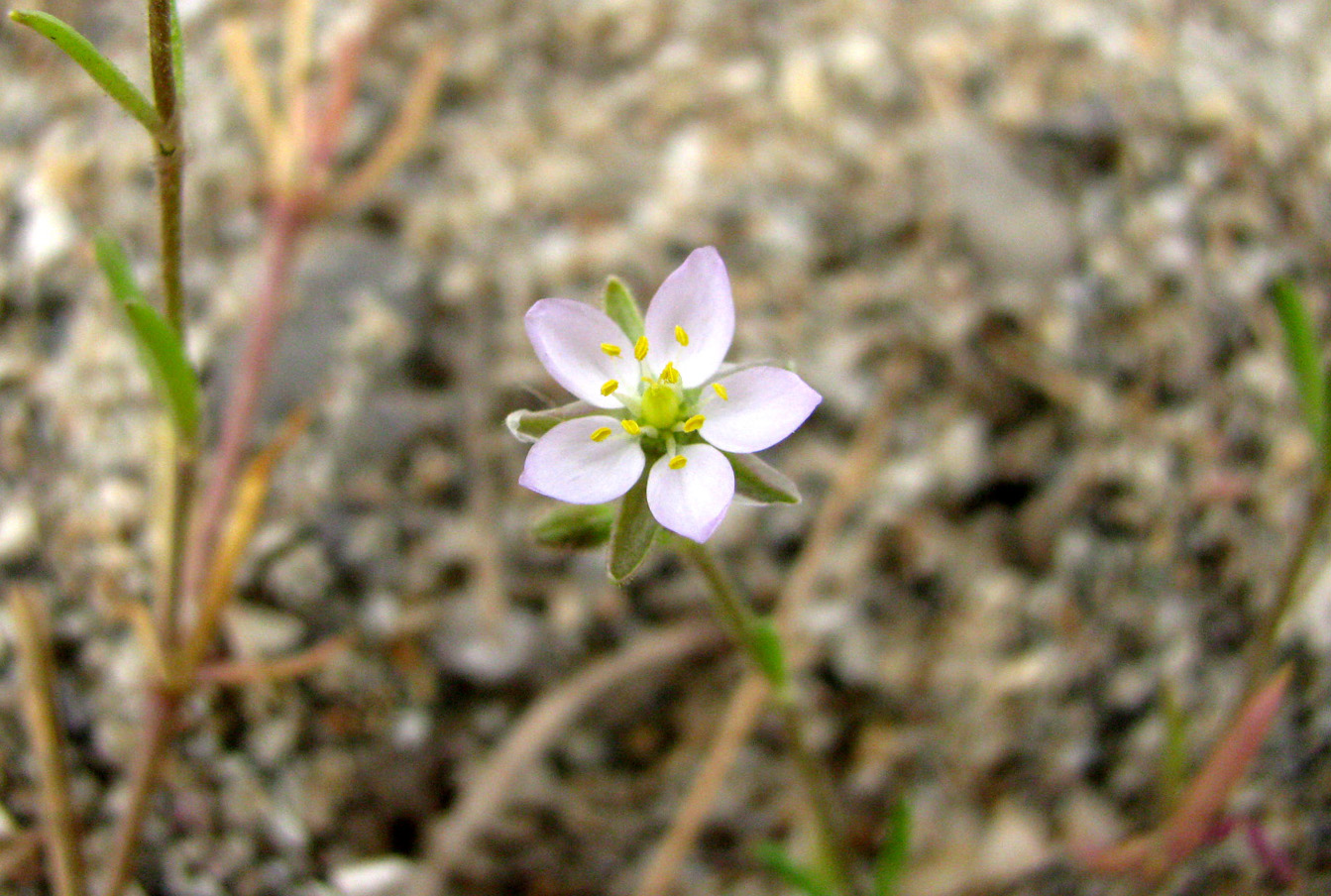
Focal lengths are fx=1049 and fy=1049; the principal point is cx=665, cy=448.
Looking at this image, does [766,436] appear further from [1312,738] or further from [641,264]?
[1312,738]

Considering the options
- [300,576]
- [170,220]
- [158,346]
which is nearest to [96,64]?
[170,220]

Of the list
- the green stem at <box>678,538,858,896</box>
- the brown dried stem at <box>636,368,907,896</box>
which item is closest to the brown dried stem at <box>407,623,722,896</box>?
the brown dried stem at <box>636,368,907,896</box>

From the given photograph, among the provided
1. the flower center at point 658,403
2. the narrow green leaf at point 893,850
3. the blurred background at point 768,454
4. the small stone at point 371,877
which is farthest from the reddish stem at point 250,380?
the narrow green leaf at point 893,850

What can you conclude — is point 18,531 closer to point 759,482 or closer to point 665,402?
point 665,402

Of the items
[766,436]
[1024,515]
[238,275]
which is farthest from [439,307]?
[1024,515]

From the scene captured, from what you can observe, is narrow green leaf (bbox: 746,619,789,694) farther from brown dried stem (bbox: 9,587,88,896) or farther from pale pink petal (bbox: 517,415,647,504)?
brown dried stem (bbox: 9,587,88,896)

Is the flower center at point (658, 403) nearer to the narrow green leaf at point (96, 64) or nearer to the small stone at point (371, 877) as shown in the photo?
the narrow green leaf at point (96, 64)
